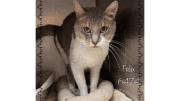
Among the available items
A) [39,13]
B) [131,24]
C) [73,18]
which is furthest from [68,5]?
[131,24]

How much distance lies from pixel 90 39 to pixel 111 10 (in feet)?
0.78

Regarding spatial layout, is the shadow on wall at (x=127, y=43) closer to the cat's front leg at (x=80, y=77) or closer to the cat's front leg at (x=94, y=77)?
the cat's front leg at (x=94, y=77)

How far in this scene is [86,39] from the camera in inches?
35.7

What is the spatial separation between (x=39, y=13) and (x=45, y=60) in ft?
0.99

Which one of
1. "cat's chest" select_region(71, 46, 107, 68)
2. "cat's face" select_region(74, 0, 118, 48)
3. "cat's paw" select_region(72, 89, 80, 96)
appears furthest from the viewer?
"cat's paw" select_region(72, 89, 80, 96)

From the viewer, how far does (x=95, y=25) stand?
0.91 meters

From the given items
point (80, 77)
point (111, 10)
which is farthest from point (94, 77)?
point (111, 10)

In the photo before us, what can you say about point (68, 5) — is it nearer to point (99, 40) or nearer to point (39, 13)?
point (39, 13)

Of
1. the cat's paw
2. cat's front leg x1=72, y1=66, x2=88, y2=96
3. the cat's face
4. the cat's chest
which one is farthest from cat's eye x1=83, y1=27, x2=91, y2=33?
the cat's paw

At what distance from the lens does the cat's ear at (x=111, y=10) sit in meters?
0.93

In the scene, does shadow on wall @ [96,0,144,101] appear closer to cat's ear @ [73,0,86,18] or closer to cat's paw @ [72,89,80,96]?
cat's ear @ [73,0,86,18]

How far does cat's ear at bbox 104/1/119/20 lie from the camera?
0.93 metres

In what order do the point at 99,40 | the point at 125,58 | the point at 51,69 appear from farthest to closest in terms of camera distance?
the point at 51,69
the point at 125,58
the point at 99,40

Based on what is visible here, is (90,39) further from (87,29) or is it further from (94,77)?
(94,77)
